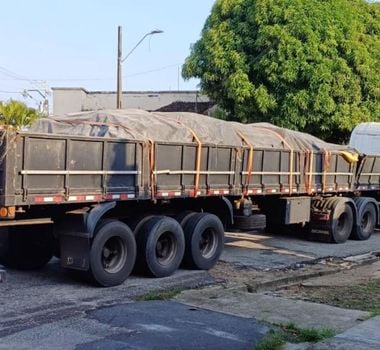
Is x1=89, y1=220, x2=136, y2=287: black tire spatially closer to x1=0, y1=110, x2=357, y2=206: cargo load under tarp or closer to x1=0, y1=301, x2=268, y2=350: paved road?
x1=0, y1=110, x2=357, y2=206: cargo load under tarp

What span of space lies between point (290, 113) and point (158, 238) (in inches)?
474

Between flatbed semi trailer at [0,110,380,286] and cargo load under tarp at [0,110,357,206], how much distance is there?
0.02 m

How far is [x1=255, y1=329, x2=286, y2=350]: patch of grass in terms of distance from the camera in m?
6.43

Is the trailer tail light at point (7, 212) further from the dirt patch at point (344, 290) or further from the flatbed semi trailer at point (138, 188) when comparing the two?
the dirt patch at point (344, 290)

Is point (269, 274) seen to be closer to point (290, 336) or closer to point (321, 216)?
point (290, 336)

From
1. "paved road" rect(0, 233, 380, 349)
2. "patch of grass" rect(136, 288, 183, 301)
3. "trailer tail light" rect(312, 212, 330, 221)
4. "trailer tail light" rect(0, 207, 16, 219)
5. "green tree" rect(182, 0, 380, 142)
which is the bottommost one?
"paved road" rect(0, 233, 380, 349)

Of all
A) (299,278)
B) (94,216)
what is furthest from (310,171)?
(94,216)

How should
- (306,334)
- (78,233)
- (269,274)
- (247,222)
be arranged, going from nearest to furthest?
1. (306,334)
2. (78,233)
3. (269,274)
4. (247,222)

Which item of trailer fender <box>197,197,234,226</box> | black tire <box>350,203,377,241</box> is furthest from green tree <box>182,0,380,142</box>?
trailer fender <box>197,197,234,226</box>

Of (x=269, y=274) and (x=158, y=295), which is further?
(x=269, y=274)

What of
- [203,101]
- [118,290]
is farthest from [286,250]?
[203,101]

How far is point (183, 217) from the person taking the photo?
11.2 metres

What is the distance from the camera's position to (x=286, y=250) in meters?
14.2

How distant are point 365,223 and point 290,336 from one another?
1058 cm
